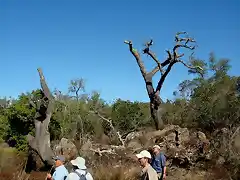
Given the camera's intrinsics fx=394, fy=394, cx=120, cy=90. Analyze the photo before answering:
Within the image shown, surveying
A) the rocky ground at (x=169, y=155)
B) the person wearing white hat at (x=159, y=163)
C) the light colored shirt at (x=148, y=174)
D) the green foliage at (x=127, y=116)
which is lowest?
the light colored shirt at (x=148, y=174)

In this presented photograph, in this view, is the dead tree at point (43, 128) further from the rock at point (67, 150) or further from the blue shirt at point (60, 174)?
the blue shirt at point (60, 174)

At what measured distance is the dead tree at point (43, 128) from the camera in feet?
57.6

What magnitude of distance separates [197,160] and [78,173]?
10203 millimetres

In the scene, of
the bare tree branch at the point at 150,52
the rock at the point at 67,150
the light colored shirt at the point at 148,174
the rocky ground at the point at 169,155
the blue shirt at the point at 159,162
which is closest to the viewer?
the light colored shirt at the point at 148,174

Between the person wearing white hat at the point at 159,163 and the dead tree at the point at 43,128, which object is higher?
the dead tree at the point at 43,128

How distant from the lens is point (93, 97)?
109 feet

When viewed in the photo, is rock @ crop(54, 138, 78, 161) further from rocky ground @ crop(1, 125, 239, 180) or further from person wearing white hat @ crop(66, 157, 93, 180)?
person wearing white hat @ crop(66, 157, 93, 180)

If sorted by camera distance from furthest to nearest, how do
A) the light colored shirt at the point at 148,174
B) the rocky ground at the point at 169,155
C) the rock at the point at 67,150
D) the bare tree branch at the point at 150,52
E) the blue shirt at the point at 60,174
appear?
the bare tree branch at the point at 150,52 → the rock at the point at 67,150 → the rocky ground at the point at 169,155 → the blue shirt at the point at 60,174 → the light colored shirt at the point at 148,174

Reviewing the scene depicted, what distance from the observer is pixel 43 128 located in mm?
18016

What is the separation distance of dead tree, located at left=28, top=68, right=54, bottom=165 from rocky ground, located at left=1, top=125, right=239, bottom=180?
0.57m

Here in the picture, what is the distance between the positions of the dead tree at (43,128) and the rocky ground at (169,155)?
572 mm

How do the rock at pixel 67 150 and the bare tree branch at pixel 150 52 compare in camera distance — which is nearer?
the rock at pixel 67 150

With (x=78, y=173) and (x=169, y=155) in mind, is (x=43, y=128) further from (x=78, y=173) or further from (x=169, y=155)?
(x=78, y=173)

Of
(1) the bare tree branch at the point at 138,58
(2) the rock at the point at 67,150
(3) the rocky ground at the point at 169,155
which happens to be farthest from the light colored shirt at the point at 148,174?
(1) the bare tree branch at the point at 138,58
